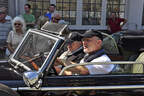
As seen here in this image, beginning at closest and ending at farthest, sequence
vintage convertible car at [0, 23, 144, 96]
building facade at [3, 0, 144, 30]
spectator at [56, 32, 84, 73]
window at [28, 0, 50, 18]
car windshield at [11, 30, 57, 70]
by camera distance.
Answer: vintage convertible car at [0, 23, 144, 96]
car windshield at [11, 30, 57, 70]
spectator at [56, 32, 84, 73]
window at [28, 0, 50, 18]
building facade at [3, 0, 144, 30]

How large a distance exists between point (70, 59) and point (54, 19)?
2.89m

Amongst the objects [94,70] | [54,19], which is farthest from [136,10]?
[94,70]

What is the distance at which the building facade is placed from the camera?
9.13 meters

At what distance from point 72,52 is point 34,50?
0.81m

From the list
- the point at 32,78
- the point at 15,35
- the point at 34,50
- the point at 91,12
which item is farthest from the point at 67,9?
the point at 32,78

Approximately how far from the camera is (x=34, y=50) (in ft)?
9.20

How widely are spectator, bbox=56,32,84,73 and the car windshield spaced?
1.23 ft

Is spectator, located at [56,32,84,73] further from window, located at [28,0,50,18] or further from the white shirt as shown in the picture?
window, located at [28,0,50,18]

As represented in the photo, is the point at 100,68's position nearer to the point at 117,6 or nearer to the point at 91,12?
the point at 91,12

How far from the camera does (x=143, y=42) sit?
419 centimetres

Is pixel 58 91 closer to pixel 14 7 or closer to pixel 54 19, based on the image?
pixel 54 19

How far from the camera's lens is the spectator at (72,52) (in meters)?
3.12

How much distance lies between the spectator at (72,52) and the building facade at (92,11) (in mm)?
5733

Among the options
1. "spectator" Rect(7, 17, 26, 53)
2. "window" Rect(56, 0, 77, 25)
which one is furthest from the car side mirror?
"window" Rect(56, 0, 77, 25)
